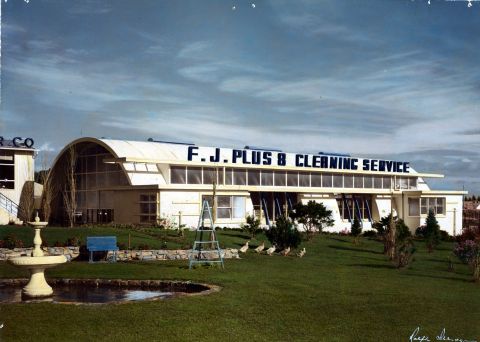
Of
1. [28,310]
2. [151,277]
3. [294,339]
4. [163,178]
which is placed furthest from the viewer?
[163,178]

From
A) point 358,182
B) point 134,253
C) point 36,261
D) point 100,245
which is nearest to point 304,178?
point 358,182

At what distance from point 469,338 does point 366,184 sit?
3880 cm

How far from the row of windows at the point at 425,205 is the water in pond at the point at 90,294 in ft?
115

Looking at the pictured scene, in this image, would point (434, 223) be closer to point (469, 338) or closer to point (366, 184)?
point (366, 184)

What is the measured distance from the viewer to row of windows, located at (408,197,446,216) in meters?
46.7

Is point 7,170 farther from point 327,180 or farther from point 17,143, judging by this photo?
point 327,180

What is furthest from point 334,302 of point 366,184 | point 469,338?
point 366,184

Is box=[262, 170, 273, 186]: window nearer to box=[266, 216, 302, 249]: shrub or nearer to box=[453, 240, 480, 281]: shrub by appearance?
box=[266, 216, 302, 249]: shrub

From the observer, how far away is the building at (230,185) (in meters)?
35.6

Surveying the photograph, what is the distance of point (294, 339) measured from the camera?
9.66m

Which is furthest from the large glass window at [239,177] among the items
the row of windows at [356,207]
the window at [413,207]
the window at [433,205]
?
the window at [433,205]

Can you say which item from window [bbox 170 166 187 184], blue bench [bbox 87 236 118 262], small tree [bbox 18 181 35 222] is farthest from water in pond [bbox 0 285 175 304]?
window [bbox 170 166 187 184]

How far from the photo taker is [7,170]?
39000mm

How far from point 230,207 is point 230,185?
142 cm
